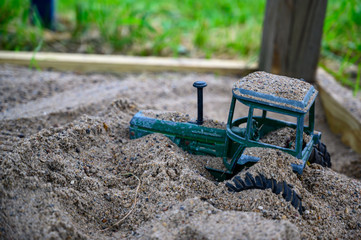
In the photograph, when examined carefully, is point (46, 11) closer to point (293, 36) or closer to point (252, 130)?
point (293, 36)

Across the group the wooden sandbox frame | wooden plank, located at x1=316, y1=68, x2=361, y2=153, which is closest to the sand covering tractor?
wooden plank, located at x1=316, y1=68, x2=361, y2=153

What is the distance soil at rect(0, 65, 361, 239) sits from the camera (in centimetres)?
165

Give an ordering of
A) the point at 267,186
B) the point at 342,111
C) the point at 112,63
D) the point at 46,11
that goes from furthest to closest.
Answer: the point at 46,11 → the point at 112,63 → the point at 342,111 → the point at 267,186

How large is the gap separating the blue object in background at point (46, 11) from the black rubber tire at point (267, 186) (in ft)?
11.8

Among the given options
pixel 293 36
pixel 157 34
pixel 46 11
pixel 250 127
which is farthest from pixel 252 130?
pixel 46 11

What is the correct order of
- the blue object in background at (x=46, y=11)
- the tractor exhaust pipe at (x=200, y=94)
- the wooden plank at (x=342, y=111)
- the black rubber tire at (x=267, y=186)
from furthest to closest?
the blue object in background at (x=46, y=11) < the wooden plank at (x=342, y=111) < the tractor exhaust pipe at (x=200, y=94) < the black rubber tire at (x=267, y=186)

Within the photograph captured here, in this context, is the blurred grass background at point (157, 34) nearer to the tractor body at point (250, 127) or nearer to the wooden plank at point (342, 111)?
the wooden plank at point (342, 111)

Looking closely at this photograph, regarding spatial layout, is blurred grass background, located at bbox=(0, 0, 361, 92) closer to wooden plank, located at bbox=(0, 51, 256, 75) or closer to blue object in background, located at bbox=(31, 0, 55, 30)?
blue object in background, located at bbox=(31, 0, 55, 30)

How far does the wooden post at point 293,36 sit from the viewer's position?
11.3 feet

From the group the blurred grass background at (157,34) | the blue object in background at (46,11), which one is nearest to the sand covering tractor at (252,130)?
the blurred grass background at (157,34)

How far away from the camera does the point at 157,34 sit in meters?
4.46

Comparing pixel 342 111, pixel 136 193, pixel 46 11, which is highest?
pixel 46 11

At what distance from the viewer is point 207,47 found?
4453 millimetres

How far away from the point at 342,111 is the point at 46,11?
3.50m
